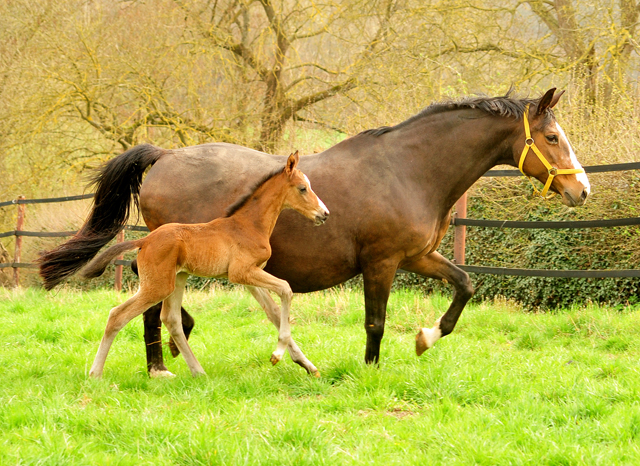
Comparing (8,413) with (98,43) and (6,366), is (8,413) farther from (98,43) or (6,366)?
(98,43)

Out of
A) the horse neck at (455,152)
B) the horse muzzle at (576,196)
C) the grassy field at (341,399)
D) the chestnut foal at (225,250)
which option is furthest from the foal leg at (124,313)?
the horse muzzle at (576,196)

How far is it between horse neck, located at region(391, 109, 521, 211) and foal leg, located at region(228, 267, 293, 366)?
1.26 meters

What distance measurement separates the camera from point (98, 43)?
42.3ft

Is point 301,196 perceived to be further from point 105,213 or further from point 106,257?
point 105,213

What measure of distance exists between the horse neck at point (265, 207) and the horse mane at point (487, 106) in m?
0.89

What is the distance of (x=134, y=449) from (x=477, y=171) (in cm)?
304

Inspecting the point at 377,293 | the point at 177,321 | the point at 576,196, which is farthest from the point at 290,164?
the point at 576,196

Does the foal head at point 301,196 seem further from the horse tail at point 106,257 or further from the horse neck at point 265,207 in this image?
the horse tail at point 106,257

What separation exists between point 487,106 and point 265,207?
179 cm

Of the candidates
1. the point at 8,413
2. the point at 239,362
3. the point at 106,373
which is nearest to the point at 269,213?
the point at 239,362

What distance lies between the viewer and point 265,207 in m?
4.44

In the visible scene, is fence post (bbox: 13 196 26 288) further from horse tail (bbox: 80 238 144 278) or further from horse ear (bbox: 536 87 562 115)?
horse ear (bbox: 536 87 562 115)

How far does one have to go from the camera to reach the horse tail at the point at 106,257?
4.29 meters

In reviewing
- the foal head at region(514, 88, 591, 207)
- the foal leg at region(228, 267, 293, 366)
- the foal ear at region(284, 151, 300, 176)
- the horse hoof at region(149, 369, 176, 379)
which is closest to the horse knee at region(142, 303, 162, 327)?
the horse hoof at region(149, 369, 176, 379)
